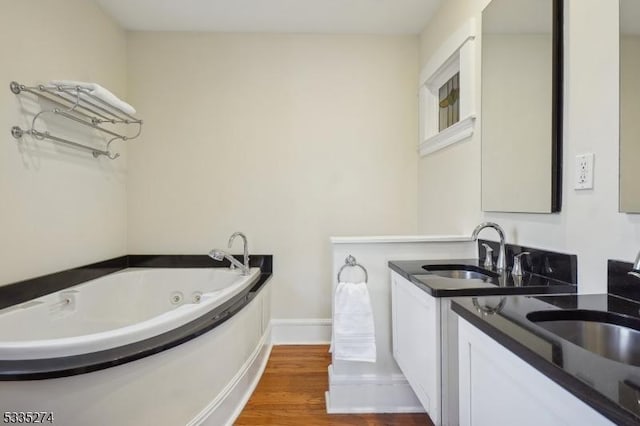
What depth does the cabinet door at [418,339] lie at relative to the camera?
1.31 m

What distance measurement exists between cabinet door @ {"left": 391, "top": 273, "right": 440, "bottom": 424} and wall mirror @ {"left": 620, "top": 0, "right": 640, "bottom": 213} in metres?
0.70

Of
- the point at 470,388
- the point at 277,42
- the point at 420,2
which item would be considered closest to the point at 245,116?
the point at 277,42

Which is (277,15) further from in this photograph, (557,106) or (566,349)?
(566,349)

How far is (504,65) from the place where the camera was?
1.62 m

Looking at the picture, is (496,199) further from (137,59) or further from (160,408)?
(137,59)

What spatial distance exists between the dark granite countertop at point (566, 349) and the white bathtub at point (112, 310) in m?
1.25

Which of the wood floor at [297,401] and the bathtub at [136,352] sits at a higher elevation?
the bathtub at [136,352]

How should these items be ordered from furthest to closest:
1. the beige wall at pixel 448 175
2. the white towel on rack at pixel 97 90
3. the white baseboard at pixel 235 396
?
the beige wall at pixel 448 175 → the white towel on rack at pixel 97 90 → the white baseboard at pixel 235 396

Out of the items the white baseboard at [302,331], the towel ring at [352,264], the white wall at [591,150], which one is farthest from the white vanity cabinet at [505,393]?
the white baseboard at [302,331]

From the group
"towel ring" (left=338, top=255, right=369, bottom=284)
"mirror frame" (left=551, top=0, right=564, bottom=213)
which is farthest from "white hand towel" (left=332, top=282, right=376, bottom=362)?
"mirror frame" (left=551, top=0, right=564, bottom=213)

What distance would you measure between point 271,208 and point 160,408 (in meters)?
1.73

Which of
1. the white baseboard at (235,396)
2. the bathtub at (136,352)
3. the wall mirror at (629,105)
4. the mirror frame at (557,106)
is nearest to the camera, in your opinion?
the wall mirror at (629,105)

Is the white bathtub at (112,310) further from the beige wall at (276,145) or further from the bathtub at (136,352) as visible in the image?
the beige wall at (276,145)

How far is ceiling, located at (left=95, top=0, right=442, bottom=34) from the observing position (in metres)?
2.41
